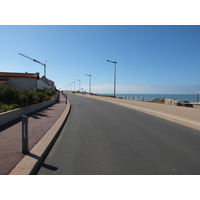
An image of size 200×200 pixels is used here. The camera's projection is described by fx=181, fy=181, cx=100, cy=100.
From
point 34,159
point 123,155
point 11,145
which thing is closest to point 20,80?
point 11,145

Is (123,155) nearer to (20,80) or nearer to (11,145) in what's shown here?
(11,145)

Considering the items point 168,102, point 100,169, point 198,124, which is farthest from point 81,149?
point 168,102

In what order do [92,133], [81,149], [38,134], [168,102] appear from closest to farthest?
[81,149] < [38,134] < [92,133] < [168,102]

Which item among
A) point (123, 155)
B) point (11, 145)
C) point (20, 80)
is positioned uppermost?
point (20, 80)

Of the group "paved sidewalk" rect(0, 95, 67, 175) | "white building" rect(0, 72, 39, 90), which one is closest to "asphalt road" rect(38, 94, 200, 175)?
"paved sidewalk" rect(0, 95, 67, 175)

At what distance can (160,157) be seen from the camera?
4.46 m

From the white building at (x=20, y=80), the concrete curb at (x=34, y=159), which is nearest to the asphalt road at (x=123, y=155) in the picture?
the concrete curb at (x=34, y=159)

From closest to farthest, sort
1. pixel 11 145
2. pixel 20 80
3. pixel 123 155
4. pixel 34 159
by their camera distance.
Result: pixel 34 159 → pixel 123 155 → pixel 11 145 → pixel 20 80

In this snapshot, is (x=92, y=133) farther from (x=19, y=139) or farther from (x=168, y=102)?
(x=168, y=102)

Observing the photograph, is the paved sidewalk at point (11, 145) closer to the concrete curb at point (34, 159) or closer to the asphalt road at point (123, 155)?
the concrete curb at point (34, 159)

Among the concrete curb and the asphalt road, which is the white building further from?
the concrete curb

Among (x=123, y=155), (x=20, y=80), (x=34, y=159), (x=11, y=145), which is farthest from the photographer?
(x=20, y=80)

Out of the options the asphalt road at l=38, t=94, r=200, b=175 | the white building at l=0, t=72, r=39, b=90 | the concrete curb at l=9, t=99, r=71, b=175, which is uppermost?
the white building at l=0, t=72, r=39, b=90
